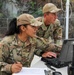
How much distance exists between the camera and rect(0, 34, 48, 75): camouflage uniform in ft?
7.33

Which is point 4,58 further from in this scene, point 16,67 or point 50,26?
point 50,26

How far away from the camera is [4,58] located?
2.27 m

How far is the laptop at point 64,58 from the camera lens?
8.16 feet

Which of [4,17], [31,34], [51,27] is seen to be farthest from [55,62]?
[4,17]

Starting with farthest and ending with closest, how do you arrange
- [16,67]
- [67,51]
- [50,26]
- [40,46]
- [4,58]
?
[50,26]
[40,46]
[67,51]
[4,58]
[16,67]

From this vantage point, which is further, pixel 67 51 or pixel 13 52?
pixel 67 51

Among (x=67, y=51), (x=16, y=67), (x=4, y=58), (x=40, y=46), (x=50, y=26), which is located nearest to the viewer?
(x=16, y=67)

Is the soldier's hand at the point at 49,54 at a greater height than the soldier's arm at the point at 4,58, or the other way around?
the soldier's arm at the point at 4,58

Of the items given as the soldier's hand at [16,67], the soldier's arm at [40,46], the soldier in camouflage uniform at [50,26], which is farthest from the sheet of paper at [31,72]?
the soldier in camouflage uniform at [50,26]

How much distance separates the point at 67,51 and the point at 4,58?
0.57 m

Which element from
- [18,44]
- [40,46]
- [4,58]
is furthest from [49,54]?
[4,58]

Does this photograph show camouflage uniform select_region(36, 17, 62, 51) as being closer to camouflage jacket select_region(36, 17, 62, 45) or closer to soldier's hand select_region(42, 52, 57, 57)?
camouflage jacket select_region(36, 17, 62, 45)

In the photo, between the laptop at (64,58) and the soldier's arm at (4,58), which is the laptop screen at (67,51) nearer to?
the laptop at (64,58)

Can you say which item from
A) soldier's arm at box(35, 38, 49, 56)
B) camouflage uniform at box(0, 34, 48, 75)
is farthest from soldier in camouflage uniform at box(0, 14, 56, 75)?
soldier's arm at box(35, 38, 49, 56)
